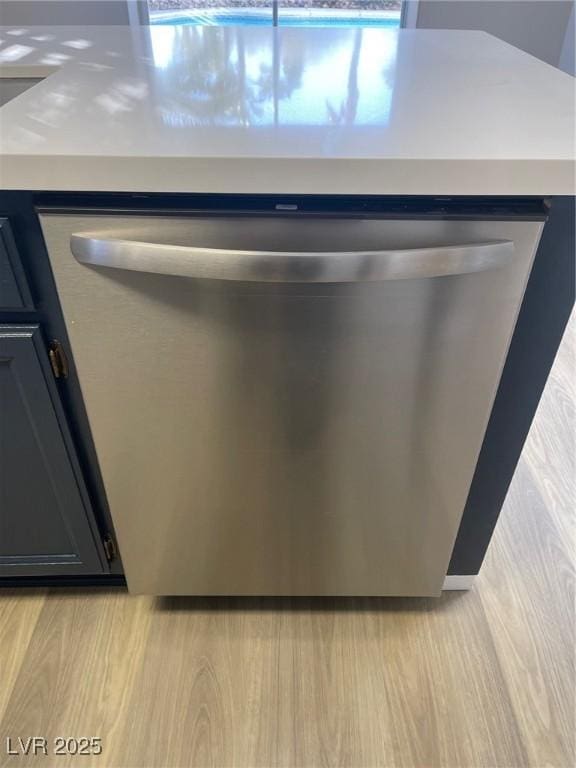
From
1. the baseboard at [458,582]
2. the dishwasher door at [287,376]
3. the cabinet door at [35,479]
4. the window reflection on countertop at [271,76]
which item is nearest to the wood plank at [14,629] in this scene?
the cabinet door at [35,479]

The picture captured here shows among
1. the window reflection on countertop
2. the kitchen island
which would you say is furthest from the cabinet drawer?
the window reflection on countertop

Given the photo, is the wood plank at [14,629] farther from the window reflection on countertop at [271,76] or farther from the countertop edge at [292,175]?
the window reflection on countertop at [271,76]

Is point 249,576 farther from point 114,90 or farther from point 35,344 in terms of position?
point 114,90

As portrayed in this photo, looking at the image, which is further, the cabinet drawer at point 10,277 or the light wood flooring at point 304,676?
the light wood flooring at point 304,676

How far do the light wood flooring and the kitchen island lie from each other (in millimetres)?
280

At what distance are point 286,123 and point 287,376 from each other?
33 cm

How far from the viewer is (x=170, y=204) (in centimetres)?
71

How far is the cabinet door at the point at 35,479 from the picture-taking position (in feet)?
2.78

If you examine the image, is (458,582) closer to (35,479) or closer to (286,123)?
(35,479)

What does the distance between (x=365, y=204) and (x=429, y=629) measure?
897 mm

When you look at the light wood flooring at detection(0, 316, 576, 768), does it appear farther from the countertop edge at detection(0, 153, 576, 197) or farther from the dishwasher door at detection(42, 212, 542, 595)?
the countertop edge at detection(0, 153, 576, 197)

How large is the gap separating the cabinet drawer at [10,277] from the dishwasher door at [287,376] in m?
0.06

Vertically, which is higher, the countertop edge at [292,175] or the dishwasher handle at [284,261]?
the countertop edge at [292,175]

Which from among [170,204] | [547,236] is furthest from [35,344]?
[547,236]
